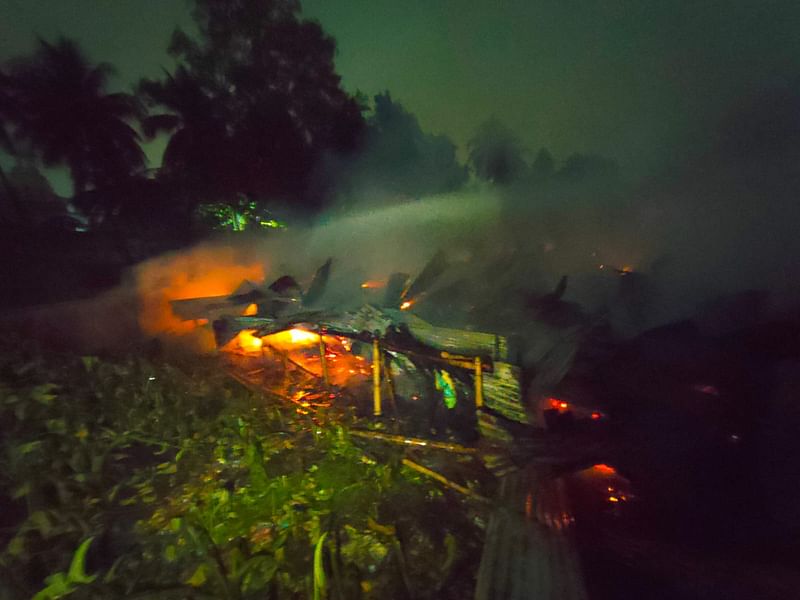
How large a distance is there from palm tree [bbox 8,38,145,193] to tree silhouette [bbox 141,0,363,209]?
2018mm

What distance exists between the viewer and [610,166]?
13633 millimetres

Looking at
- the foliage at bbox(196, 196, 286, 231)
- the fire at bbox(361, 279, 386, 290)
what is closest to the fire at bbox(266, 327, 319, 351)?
the fire at bbox(361, 279, 386, 290)

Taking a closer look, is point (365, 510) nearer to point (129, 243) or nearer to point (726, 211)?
point (726, 211)

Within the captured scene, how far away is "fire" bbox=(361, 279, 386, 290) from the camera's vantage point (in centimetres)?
1082

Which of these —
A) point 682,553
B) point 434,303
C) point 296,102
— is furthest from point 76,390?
point 296,102

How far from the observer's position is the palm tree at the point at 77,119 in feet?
54.4

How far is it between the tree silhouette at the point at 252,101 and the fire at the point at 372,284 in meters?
8.42

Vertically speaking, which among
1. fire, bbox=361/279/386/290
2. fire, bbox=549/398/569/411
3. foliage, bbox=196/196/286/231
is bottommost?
fire, bbox=549/398/569/411

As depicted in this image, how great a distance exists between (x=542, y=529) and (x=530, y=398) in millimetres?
2197

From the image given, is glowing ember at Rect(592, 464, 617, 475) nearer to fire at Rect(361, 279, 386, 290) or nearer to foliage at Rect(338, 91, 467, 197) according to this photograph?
fire at Rect(361, 279, 386, 290)

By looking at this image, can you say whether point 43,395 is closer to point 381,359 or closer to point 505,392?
point 381,359

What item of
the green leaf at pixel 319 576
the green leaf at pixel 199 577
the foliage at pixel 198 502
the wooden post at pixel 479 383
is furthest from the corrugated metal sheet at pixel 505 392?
the green leaf at pixel 199 577

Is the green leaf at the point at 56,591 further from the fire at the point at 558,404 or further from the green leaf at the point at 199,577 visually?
the fire at the point at 558,404

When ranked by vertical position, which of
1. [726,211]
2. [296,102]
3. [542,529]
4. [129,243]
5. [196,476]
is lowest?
[196,476]
